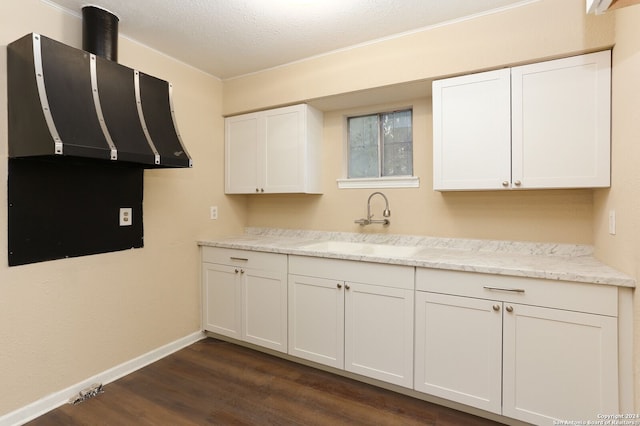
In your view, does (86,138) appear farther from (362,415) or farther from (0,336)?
(362,415)

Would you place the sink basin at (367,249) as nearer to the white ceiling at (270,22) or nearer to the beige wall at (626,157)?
the beige wall at (626,157)

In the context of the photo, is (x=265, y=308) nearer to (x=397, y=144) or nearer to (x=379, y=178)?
(x=379, y=178)

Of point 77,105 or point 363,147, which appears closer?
point 77,105

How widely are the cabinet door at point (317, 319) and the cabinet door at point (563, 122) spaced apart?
147 cm

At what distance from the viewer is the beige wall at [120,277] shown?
6.07 ft

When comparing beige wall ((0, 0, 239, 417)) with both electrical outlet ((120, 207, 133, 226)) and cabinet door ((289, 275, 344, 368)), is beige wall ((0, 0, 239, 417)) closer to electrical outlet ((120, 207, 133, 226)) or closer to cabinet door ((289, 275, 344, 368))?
electrical outlet ((120, 207, 133, 226))

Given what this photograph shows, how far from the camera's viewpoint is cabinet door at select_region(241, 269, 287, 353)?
2.54 m

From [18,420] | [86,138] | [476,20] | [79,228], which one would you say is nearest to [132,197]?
[79,228]

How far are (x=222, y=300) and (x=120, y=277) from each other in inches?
33.3

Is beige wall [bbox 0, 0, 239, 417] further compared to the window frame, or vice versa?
the window frame

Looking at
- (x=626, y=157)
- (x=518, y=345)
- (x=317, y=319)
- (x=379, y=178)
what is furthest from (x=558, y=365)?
(x=379, y=178)

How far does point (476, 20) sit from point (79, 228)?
3.00m

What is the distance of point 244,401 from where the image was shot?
2062 mm

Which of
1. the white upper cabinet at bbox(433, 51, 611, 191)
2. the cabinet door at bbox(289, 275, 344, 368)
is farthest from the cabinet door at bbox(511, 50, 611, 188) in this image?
the cabinet door at bbox(289, 275, 344, 368)
